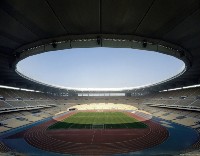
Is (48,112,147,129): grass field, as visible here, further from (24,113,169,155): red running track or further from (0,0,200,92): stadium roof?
(0,0,200,92): stadium roof

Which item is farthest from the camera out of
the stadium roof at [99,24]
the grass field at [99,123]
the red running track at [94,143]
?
the grass field at [99,123]

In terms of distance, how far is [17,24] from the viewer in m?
8.50

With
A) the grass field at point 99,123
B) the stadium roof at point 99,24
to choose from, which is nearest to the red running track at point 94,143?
the grass field at point 99,123

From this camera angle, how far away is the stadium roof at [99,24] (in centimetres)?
685

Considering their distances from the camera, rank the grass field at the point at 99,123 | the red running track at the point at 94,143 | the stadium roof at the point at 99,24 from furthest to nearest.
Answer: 1. the grass field at the point at 99,123
2. the red running track at the point at 94,143
3. the stadium roof at the point at 99,24

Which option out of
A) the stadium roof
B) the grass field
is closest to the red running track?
the grass field

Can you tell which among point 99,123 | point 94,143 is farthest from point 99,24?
point 99,123

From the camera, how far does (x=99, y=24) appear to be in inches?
341

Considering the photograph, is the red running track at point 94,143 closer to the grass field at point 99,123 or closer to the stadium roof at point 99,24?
the grass field at point 99,123

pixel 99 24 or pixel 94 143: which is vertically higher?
pixel 99 24

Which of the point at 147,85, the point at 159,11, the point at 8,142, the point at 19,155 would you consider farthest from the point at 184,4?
the point at 147,85

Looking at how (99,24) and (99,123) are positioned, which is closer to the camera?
(99,24)

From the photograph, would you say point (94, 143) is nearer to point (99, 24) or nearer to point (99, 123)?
point (99, 123)

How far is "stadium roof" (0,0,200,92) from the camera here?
6852 mm
